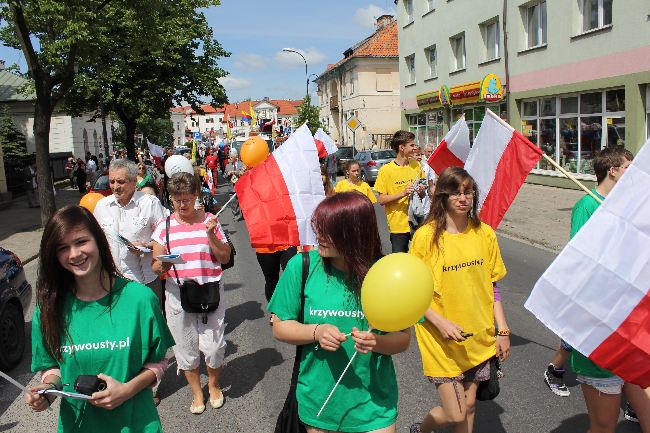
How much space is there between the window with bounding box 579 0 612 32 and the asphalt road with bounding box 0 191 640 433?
13.8 m

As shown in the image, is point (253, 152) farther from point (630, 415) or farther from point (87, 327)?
point (630, 415)

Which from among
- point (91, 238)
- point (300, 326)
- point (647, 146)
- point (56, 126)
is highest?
point (56, 126)

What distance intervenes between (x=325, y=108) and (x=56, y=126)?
28.2 meters

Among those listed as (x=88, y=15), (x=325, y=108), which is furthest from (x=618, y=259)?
(x=325, y=108)

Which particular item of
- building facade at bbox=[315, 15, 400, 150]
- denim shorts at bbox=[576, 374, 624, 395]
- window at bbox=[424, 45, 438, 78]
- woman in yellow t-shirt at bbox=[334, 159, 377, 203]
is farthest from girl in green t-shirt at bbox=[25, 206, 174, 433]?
building facade at bbox=[315, 15, 400, 150]

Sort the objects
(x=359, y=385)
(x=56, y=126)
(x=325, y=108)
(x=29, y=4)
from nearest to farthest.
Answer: (x=359, y=385) → (x=29, y=4) → (x=56, y=126) → (x=325, y=108)

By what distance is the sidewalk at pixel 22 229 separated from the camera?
42.2ft

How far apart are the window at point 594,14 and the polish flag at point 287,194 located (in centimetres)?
1574

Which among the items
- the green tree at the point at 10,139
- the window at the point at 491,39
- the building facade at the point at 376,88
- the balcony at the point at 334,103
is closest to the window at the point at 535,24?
the window at the point at 491,39

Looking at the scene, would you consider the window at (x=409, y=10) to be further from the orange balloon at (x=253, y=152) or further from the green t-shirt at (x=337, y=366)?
the green t-shirt at (x=337, y=366)

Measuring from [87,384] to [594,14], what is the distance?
19.3 m

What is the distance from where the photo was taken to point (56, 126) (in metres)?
38.7

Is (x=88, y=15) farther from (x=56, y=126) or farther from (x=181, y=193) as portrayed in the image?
(x=56, y=126)

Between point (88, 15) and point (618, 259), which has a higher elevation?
point (88, 15)
